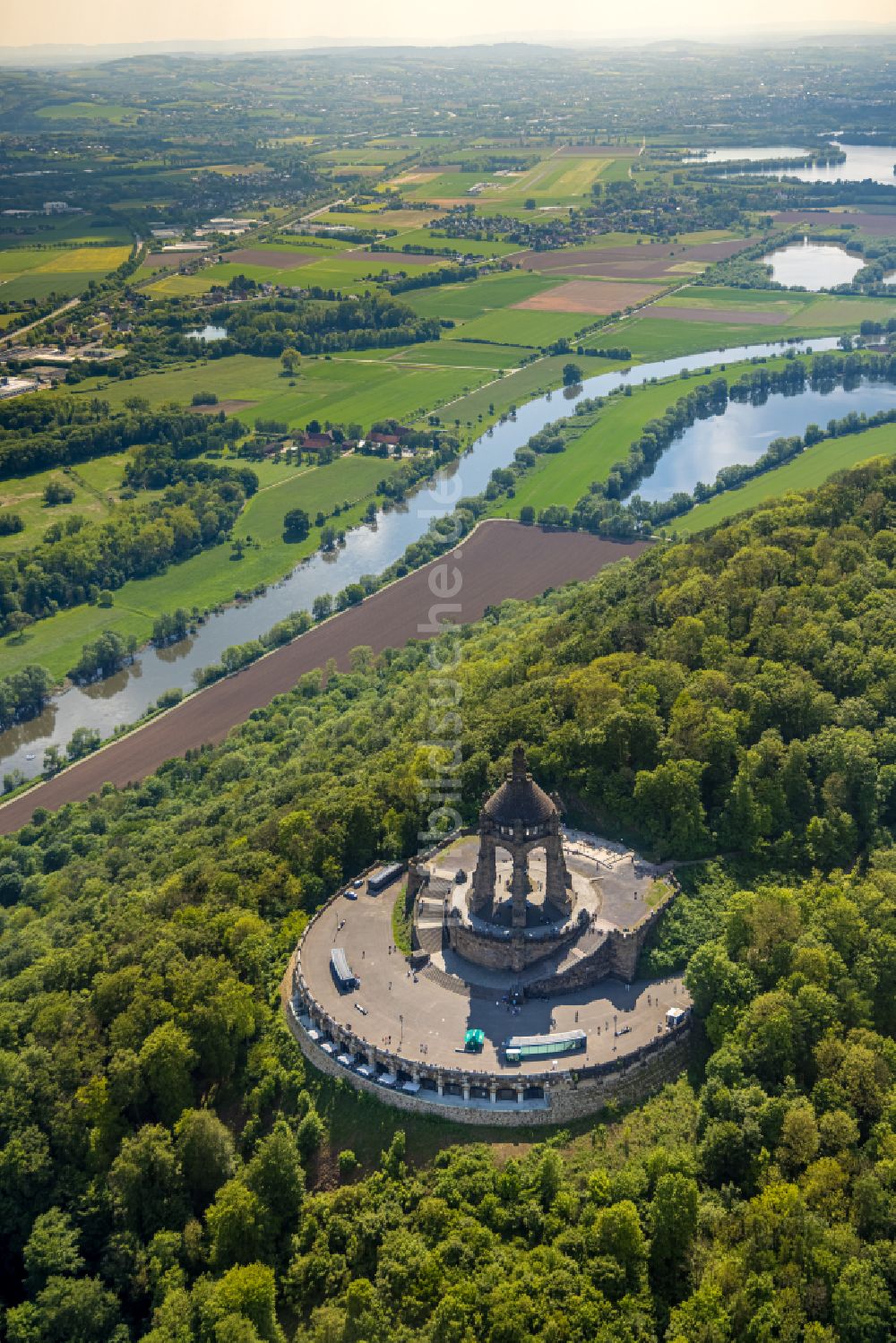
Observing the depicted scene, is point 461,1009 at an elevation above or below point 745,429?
below

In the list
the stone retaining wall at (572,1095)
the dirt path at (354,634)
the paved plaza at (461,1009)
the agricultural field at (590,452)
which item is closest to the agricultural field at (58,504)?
the dirt path at (354,634)

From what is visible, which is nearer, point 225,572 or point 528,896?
point 528,896

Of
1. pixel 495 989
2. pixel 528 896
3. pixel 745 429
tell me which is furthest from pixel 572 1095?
pixel 745 429

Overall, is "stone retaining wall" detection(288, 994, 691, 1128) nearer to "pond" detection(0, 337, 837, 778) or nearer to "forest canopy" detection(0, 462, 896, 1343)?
"forest canopy" detection(0, 462, 896, 1343)

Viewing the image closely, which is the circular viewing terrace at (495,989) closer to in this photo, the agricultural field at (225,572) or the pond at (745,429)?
the agricultural field at (225,572)

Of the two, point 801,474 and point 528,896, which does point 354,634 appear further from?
point 528,896

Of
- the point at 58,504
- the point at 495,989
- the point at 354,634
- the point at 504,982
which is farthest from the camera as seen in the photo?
the point at 58,504

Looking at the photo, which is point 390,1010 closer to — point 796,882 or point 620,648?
point 796,882

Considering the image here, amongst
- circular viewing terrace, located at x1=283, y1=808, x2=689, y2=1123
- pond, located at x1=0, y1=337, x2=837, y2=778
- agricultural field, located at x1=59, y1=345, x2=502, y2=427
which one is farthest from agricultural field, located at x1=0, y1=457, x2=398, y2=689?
circular viewing terrace, located at x1=283, y1=808, x2=689, y2=1123

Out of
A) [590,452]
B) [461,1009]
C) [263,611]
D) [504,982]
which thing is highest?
[590,452]
